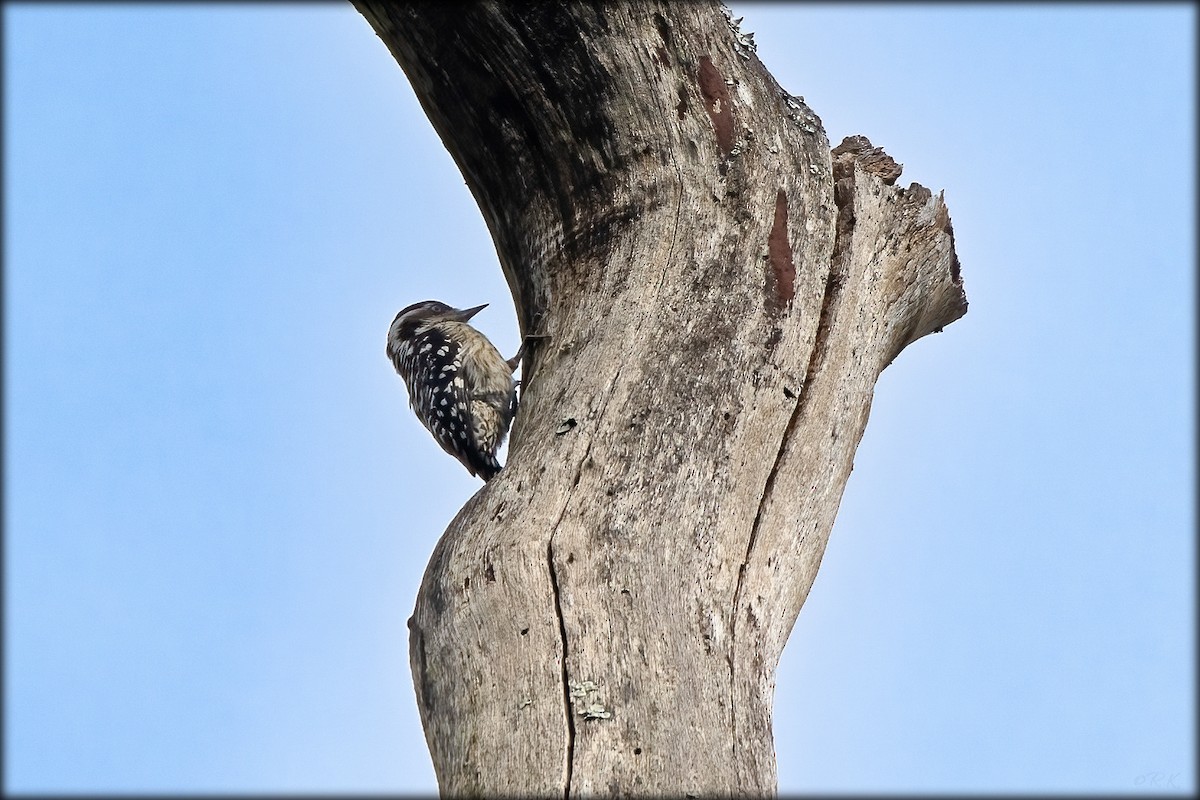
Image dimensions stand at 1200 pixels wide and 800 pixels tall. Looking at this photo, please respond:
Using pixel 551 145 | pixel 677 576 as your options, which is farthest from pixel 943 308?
pixel 677 576

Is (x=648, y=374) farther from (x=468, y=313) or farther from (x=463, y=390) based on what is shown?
(x=468, y=313)

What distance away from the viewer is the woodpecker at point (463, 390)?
5.02 m

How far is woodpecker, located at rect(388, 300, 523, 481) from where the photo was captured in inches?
197

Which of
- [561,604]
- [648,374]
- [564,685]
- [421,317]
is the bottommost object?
[564,685]

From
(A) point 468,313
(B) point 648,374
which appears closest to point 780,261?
(B) point 648,374

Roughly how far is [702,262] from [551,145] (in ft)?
1.81

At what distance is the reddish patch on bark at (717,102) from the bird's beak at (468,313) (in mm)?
3102

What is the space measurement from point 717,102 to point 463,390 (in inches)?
90.0

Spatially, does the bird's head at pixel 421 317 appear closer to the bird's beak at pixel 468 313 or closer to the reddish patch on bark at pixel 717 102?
the bird's beak at pixel 468 313

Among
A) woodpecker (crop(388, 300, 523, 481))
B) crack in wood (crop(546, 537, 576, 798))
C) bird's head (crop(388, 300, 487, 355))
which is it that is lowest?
crack in wood (crop(546, 537, 576, 798))

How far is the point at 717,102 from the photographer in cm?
316

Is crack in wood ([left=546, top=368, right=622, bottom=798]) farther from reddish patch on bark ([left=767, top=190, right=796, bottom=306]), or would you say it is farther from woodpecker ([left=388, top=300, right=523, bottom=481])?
woodpecker ([left=388, top=300, right=523, bottom=481])

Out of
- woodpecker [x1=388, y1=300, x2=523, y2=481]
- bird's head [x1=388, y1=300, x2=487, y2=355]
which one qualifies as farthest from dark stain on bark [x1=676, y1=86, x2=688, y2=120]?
bird's head [x1=388, y1=300, x2=487, y2=355]

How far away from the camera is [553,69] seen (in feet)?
10.3
